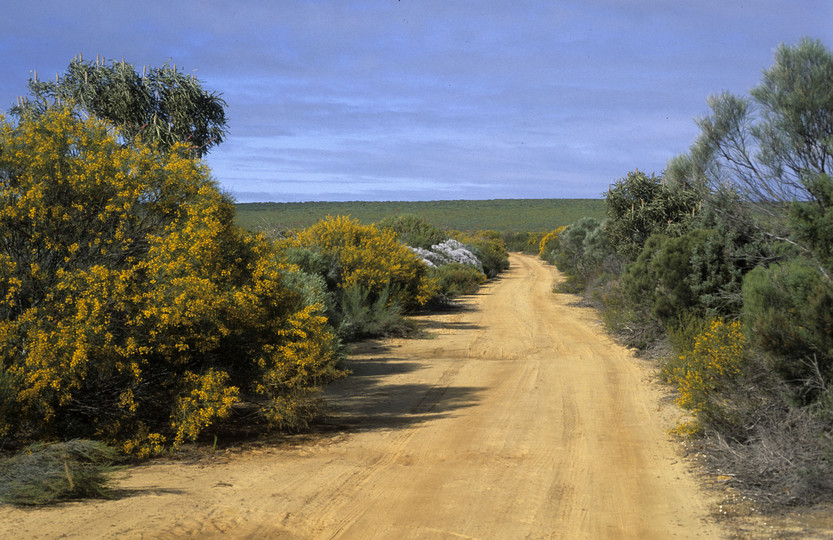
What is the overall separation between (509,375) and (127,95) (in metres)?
10.3

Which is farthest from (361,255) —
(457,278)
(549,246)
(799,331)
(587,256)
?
(549,246)

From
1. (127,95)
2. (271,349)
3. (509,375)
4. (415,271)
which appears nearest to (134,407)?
(271,349)

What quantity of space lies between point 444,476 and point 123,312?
147 inches

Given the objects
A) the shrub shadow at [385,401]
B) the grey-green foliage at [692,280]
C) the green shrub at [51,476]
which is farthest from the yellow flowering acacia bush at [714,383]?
the green shrub at [51,476]

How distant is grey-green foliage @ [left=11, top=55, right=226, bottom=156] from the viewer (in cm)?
1576

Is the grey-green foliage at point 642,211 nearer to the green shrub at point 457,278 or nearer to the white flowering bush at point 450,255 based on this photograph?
the green shrub at point 457,278

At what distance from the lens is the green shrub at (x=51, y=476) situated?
18.5 feet

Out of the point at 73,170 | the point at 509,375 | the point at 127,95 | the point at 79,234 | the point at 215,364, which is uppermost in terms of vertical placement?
the point at 127,95

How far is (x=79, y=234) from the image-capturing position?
7969mm

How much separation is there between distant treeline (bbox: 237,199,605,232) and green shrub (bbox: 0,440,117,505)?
8756 centimetres

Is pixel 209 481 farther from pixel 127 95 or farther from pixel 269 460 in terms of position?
pixel 127 95

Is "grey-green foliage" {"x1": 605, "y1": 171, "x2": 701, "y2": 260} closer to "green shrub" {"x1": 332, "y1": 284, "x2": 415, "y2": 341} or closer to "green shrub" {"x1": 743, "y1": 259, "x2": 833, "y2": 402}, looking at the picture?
"green shrub" {"x1": 332, "y1": 284, "x2": 415, "y2": 341}

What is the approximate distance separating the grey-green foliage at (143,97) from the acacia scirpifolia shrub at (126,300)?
759 centimetres

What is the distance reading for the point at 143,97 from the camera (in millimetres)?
16359
